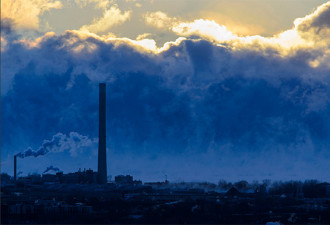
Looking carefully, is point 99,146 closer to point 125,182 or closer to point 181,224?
point 125,182

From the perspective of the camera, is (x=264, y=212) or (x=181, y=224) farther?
(x=264, y=212)

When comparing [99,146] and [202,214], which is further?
[99,146]

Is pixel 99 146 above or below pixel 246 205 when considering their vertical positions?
above

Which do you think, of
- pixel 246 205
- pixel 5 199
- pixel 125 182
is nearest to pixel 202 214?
pixel 246 205

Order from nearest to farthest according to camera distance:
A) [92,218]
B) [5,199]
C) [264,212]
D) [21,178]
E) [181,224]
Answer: [181,224]
[92,218]
[264,212]
[5,199]
[21,178]

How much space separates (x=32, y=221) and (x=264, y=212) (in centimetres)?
2781

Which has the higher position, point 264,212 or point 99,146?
point 99,146

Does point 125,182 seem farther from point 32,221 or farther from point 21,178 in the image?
point 32,221

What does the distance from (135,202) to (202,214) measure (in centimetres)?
2184

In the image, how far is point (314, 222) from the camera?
89375 mm

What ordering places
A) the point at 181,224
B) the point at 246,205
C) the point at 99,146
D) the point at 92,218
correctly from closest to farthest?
the point at 181,224
the point at 92,218
the point at 246,205
the point at 99,146

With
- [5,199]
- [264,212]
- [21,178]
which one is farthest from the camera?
[21,178]

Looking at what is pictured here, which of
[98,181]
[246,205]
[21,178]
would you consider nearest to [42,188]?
[98,181]

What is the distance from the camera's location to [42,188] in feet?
479
